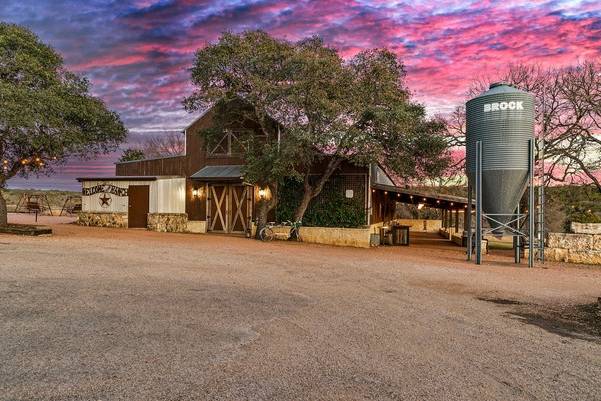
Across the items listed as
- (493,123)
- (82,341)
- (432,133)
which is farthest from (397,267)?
(82,341)

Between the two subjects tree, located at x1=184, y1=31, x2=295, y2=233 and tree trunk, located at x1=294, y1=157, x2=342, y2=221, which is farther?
tree trunk, located at x1=294, y1=157, x2=342, y2=221

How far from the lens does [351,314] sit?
593cm

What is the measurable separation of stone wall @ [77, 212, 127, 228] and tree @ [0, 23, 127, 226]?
3960 millimetres


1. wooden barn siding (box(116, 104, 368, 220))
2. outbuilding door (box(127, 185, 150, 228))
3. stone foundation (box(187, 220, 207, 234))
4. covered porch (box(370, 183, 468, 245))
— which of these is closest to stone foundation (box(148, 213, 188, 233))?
stone foundation (box(187, 220, 207, 234))

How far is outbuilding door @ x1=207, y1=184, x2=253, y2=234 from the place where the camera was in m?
20.0

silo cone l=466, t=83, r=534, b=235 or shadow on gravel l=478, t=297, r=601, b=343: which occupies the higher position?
silo cone l=466, t=83, r=534, b=235

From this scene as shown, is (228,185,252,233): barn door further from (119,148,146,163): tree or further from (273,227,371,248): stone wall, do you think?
(119,148,146,163): tree

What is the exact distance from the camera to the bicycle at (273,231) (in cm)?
1742

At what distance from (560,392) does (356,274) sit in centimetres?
610

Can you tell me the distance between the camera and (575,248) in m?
13.9

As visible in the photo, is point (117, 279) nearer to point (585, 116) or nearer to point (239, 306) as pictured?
point (239, 306)

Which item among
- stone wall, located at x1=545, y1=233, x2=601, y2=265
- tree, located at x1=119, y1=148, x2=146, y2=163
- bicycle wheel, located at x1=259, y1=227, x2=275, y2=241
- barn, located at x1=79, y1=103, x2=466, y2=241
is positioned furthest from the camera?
tree, located at x1=119, y1=148, x2=146, y2=163

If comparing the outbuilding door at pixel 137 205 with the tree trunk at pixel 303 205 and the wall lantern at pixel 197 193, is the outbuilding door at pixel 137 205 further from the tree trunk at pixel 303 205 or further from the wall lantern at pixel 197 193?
the tree trunk at pixel 303 205

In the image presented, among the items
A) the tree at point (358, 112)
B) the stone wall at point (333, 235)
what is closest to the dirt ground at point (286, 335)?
the tree at point (358, 112)
